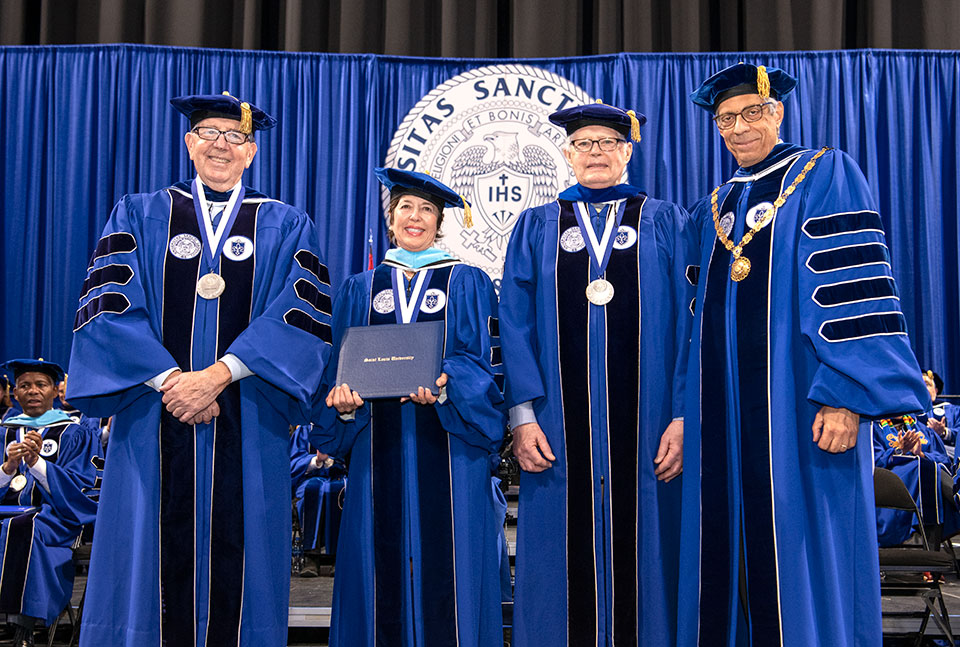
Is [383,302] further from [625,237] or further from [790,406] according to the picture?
[790,406]

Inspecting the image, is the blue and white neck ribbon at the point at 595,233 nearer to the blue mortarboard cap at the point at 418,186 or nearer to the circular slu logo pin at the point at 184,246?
the blue mortarboard cap at the point at 418,186

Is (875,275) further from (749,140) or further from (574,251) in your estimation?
(574,251)

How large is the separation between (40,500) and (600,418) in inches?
127

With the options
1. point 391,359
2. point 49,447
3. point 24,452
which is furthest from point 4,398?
point 391,359

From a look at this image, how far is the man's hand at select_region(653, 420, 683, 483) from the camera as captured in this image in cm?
295

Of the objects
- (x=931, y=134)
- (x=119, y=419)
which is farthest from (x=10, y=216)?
(x=931, y=134)

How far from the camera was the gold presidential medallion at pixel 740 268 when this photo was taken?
2822 millimetres

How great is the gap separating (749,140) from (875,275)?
2.04 ft

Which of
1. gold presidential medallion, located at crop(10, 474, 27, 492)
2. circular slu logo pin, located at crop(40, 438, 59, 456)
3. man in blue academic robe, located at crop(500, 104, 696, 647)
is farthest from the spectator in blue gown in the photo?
circular slu logo pin, located at crop(40, 438, 59, 456)

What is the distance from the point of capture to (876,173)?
6.87 m

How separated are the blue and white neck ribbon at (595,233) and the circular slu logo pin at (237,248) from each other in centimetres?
111

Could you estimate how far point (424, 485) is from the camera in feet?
10.3

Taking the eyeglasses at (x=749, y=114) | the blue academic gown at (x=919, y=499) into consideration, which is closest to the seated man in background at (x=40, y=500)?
the eyeglasses at (x=749, y=114)

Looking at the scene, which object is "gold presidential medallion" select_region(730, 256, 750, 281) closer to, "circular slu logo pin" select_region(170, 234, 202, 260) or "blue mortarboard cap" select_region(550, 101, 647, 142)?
"blue mortarboard cap" select_region(550, 101, 647, 142)
